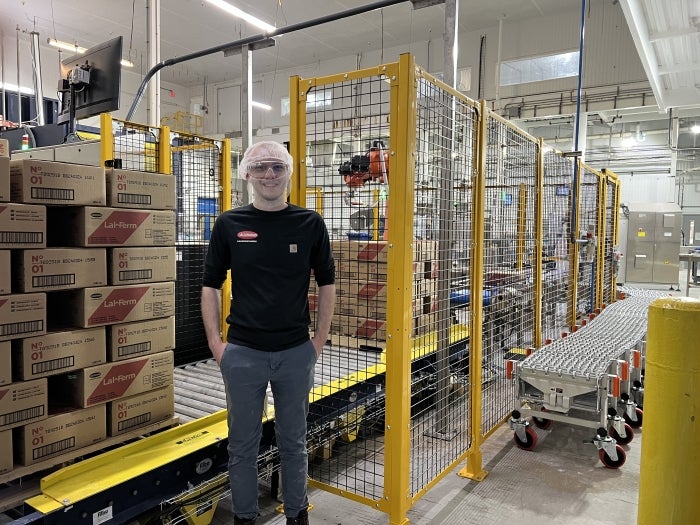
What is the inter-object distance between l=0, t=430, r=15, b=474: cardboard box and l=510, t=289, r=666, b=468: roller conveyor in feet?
10.5

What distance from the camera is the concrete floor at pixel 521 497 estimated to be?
2.95m

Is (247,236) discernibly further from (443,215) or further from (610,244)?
(610,244)

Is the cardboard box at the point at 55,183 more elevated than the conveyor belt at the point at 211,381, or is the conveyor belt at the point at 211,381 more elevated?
the cardboard box at the point at 55,183

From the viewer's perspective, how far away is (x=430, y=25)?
12523 millimetres

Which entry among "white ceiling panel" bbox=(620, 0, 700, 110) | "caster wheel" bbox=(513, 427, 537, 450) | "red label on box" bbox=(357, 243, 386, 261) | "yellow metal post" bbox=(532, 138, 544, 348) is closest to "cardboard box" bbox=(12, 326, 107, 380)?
"red label on box" bbox=(357, 243, 386, 261)

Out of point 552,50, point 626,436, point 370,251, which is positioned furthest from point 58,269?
point 552,50

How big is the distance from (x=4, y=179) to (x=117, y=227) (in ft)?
1.89

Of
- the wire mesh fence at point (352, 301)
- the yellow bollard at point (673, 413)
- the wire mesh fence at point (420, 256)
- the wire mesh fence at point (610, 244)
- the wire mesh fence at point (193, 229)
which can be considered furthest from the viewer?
the wire mesh fence at point (610, 244)

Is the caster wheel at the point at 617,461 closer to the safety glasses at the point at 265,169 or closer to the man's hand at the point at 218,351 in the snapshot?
the man's hand at the point at 218,351

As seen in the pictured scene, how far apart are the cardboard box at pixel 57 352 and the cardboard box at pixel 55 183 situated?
65 centimetres

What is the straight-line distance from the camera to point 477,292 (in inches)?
131

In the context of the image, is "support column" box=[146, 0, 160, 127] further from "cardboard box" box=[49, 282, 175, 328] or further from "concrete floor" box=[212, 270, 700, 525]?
"concrete floor" box=[212, 270, 700, 525]

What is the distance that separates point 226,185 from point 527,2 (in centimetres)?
958

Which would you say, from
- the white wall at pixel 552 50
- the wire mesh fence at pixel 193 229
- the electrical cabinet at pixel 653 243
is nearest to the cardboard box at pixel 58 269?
the wire mesh fence at pixel 193 229
